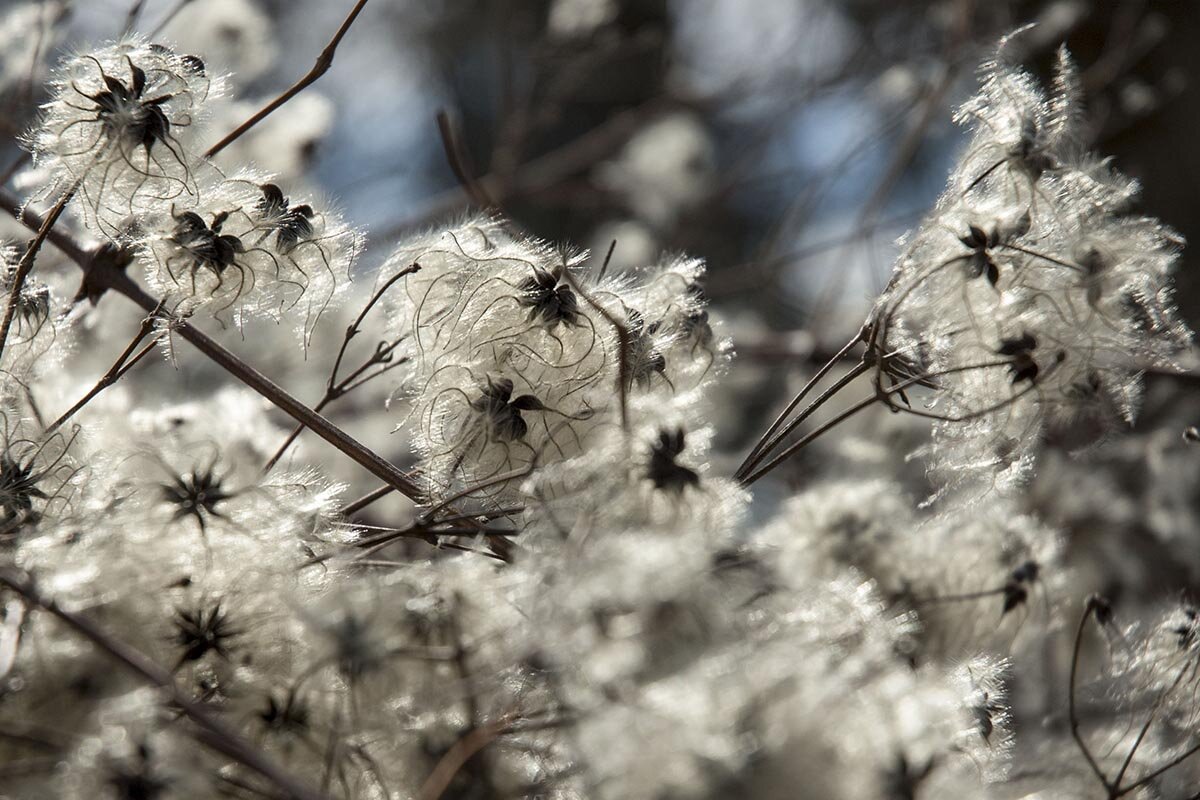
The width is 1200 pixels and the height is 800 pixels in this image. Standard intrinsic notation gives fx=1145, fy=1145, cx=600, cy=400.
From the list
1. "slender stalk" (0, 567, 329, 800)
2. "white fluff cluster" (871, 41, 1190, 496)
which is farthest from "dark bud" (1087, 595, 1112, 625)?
"slender stalk" (0, 567, 329, 800)

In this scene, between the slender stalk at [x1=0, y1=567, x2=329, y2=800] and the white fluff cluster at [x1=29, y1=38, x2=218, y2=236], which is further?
the white fluff cluster at [x1=29, y1=38, x2=218, y2=236]

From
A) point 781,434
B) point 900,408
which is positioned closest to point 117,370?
point 781,434

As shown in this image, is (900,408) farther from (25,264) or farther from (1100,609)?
(25,264)

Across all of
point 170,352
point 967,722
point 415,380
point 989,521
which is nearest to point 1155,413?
point 989,521

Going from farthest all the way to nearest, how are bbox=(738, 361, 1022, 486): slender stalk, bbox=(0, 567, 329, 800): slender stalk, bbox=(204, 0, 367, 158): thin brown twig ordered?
bbox=(204, 0, 367, 158): thin brown twig < bbox=(738, 361, 1022, 486): slender stalk < bbox=(0, 567, 329, 800): slender stalk

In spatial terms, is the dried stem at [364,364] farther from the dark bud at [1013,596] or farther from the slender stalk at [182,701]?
the dark bud at [1013,596]

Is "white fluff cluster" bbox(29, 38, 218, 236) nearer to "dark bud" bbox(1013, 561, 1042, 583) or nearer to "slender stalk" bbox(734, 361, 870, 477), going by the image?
"slender stalk" bbox(734, 361, 870, 477)

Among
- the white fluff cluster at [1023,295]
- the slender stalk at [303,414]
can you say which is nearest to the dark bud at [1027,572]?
the white fluff cluster at [1023,295]

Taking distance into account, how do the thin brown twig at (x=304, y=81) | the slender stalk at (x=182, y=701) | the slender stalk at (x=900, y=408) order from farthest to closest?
1. the thin brown twig at (x=304, y=81)
2. the slender stalk at (x=900, y=408)
3. the slender stalk at (x=182, y=701)

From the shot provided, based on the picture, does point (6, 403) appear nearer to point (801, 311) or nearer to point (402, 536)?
point (402, 536)
